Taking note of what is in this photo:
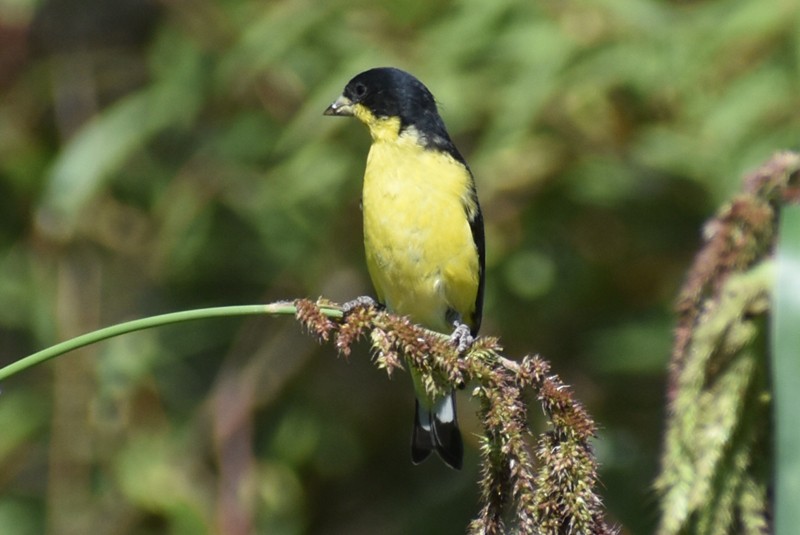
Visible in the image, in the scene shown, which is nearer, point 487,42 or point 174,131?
point 487,42

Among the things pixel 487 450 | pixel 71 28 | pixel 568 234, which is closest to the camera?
pixel 487 450

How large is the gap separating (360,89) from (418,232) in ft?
1.96

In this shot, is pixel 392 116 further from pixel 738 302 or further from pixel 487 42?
pixel 738 302

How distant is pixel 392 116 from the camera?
3551 mm

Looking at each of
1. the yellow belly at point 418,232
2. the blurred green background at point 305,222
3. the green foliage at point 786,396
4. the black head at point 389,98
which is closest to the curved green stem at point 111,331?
the green foliage at point 786,396

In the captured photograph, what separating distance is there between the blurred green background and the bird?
0.79 metres

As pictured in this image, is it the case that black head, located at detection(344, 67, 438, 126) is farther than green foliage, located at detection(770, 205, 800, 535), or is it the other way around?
black head, located at detection(344, 67, 438, 126)

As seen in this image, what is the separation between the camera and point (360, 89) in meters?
3.59

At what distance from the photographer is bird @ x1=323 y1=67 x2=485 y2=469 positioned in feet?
10.7

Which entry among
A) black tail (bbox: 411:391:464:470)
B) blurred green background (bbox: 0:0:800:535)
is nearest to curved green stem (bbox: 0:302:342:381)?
black tail (bbox: 411:391:464:470)

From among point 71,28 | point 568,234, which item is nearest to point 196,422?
point 568,234

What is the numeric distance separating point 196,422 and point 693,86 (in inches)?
98.7

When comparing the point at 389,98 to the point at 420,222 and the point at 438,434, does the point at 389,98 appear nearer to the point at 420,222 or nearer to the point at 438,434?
the point at 420,222

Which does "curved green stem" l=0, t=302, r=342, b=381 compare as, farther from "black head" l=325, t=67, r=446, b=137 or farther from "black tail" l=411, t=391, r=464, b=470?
"black head" l=325, t=67, r=446, b=137
